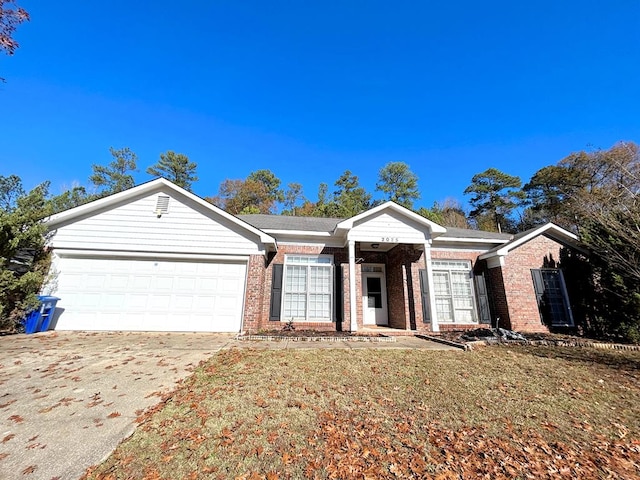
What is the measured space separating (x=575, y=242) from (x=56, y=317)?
19575 mm

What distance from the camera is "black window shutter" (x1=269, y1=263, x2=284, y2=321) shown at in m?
9.62

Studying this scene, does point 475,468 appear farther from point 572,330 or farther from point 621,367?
point 572,330

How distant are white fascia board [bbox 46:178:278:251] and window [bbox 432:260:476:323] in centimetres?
707

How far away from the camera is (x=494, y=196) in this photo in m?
33.1

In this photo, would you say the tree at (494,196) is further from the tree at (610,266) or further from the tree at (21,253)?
the tree at (21,253)

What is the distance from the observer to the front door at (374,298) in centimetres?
1138

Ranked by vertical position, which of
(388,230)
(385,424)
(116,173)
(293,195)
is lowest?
(385,424)

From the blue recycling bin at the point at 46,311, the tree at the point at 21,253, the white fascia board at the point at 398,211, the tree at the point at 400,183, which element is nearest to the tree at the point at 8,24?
the tree at the point at 21,253

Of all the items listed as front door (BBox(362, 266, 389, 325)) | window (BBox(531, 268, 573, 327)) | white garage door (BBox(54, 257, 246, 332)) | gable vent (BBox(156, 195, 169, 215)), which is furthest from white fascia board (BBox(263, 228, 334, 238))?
window (BBox(531, 268, 573, 327))

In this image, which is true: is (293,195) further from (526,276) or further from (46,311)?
(46,311)

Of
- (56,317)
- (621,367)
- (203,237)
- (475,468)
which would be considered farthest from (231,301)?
(621,367)

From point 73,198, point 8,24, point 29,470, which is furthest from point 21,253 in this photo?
point 73,198

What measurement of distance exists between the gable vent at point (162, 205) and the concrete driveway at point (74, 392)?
4.53 m

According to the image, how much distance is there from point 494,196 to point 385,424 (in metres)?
37.8
